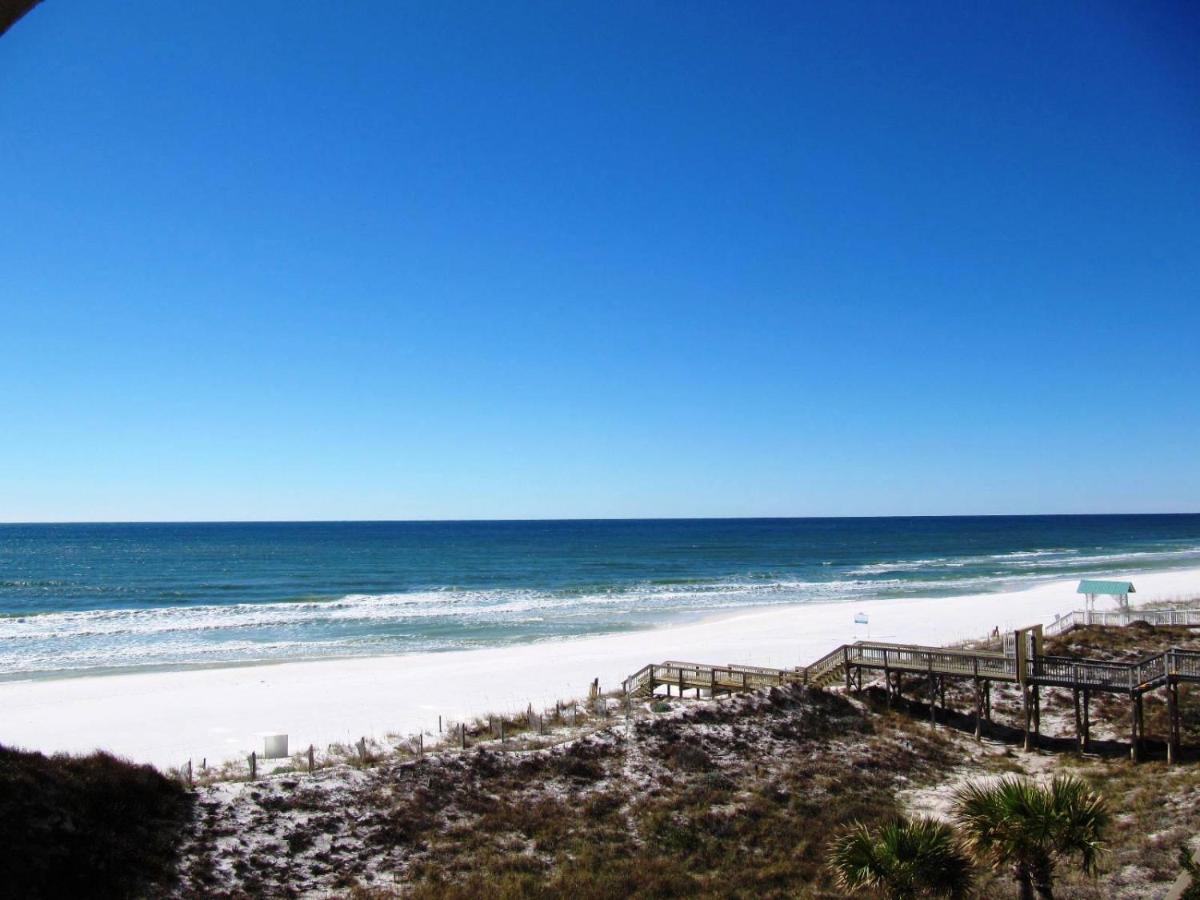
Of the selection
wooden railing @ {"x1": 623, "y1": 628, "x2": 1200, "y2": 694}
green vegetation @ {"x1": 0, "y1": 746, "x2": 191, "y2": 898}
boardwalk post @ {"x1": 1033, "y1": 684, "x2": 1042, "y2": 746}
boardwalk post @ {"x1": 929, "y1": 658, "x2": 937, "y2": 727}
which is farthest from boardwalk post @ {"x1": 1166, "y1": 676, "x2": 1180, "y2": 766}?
green vegetation @ {"x1": 0, "y1": 746, "x2": 191, "y2": 898}

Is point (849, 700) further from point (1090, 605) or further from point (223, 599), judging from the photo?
point (223, 599)

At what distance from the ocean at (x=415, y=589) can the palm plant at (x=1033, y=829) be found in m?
35.9

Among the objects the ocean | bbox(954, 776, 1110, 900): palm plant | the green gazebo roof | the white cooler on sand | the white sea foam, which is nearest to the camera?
bbox(954, 776, 1110, 900): palm plant

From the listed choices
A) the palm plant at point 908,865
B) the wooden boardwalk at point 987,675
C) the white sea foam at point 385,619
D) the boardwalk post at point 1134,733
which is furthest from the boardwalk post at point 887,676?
the white sea foam at point 385,619

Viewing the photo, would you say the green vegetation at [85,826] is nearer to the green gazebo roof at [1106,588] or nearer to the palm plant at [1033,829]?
the palm plant at [1033,829]

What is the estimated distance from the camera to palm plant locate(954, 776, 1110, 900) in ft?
34.4

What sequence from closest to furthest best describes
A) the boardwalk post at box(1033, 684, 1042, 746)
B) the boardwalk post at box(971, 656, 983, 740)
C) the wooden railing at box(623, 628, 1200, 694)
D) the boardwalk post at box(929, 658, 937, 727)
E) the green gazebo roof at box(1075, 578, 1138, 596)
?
1. the wooden railing at box(623, 628, 1200, 694)
2. the boardwalk post at box(1033, 684, 1042, 746)
3. the boardwalk post at box(971, 656, 983, 740)
4. the boardwalk post at box(929, 658, 937, 727)
5. the green gazebo roof at box(1075, 578, 1138, 596)

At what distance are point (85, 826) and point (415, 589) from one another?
191 ft

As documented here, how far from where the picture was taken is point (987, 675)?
25578mm

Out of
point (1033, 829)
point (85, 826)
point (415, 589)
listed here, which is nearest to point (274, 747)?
point (85, 826)

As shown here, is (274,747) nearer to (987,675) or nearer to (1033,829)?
(1033,829)

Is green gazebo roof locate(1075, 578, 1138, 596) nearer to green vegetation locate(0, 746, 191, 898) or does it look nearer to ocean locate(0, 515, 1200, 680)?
ocean locate(0, 515, 1200, 680)

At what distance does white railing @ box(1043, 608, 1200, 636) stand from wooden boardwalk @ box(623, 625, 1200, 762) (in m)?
11.5

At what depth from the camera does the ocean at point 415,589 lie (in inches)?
1813
